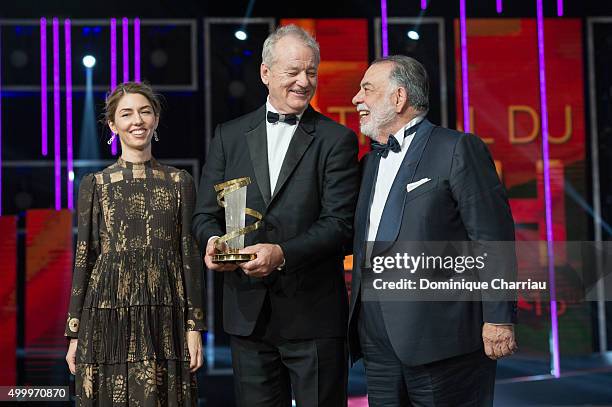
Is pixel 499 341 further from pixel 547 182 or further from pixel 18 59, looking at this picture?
pixel 18 59

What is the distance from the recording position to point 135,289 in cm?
300

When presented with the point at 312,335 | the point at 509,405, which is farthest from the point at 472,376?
the point at 509,405

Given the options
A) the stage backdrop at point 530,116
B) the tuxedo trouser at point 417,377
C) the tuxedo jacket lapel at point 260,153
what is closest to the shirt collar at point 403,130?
the tuxedo jacket lapel at point 260,153

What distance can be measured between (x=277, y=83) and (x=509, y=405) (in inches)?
105

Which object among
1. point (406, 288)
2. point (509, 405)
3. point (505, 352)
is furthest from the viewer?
point (509, 405)

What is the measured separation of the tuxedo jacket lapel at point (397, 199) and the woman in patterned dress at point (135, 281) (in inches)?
28.7

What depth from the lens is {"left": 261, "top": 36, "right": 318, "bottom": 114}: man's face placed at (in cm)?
295

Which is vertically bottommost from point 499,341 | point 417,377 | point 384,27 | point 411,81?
point 417,377

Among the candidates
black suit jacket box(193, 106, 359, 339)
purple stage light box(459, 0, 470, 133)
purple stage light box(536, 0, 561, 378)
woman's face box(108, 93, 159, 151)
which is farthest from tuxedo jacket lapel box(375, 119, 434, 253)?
purple stage light box(536, 0, 561, 378)

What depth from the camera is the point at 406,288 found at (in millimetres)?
2822

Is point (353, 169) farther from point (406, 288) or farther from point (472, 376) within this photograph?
point (472, 376)

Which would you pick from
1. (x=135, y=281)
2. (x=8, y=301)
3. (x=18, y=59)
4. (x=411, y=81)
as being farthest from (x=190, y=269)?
(x=18, y=59)

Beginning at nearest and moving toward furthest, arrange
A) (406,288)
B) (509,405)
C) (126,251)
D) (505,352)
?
(505,352) < (406,288) < (126,251) < (509,405)

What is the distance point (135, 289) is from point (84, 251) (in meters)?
0.25
